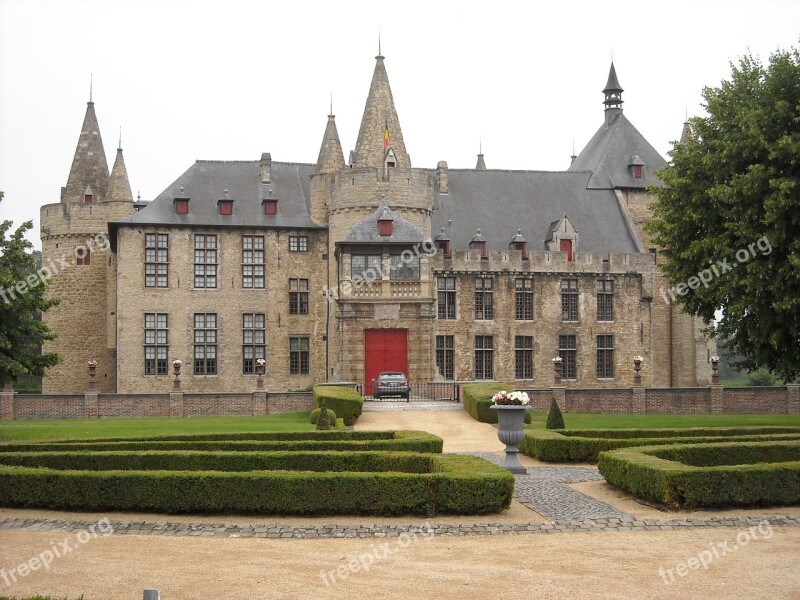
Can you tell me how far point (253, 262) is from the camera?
4612cm

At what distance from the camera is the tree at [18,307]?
28.0 meters

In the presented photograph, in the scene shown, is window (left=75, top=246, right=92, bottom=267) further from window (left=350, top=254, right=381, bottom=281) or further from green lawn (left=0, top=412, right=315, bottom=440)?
window (left=350, top=254, right=381, bottom=281)

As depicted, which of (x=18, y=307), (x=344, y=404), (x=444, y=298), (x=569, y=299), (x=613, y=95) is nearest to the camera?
(x=18, y=307)

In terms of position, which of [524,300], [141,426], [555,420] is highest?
[524,300]

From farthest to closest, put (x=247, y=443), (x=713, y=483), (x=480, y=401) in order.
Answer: (x=480, y=401) < (x=247, y=443) < (x=713, y=483)

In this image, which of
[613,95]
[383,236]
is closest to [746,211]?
[383,236]

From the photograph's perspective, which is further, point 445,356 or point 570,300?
point 570,300

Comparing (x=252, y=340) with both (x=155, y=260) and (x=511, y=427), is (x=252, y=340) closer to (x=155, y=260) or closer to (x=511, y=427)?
(x=155, y=260)

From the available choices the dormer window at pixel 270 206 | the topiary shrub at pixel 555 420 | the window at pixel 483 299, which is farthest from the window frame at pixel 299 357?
the topiary shrub at pixel 555 420

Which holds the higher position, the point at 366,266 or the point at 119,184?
the point at 119,184

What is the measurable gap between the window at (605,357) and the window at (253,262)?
1695 centimetres

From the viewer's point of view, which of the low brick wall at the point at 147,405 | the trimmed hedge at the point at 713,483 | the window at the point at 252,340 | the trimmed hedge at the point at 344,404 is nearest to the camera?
the trimmed hedge at the point at 713,483

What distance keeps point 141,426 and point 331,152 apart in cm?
2084

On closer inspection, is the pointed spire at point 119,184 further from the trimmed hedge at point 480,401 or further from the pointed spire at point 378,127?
the trimmed hedge at point 480,401
